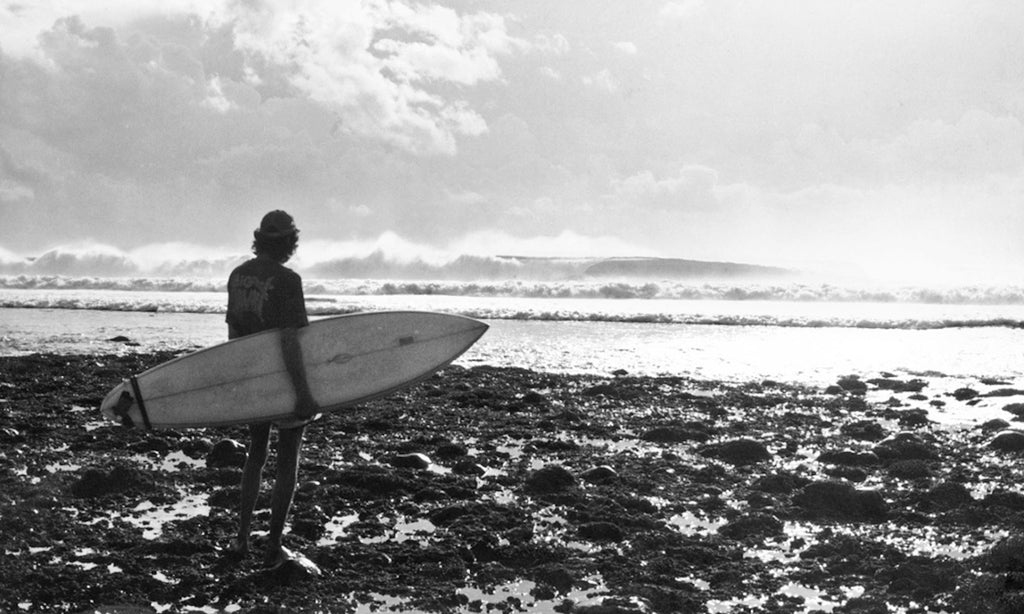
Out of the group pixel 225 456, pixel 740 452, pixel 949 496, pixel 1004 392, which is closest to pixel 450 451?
pixel 225 456

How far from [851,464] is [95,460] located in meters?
5.60

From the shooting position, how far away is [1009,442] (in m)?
7.18

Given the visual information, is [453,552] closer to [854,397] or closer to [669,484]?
[669,484]

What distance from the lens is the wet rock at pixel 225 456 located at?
653cm

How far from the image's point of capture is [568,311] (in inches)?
982

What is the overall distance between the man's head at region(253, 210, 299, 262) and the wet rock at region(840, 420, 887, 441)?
546cm

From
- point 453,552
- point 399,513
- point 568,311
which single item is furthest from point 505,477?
point 568,311

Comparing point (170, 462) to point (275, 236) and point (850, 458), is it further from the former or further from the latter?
point (850, 458)

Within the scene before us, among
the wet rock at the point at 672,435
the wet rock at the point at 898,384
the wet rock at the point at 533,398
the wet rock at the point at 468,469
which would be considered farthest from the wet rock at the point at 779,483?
the wet rock at the point at 898,384

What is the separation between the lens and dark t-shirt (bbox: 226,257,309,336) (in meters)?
4.48

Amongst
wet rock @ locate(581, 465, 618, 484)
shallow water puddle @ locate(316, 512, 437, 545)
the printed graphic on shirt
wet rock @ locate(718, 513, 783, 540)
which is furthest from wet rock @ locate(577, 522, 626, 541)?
the printed graphic on shirt

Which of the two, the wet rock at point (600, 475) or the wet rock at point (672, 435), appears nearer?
the wet rock at point (600, 475)

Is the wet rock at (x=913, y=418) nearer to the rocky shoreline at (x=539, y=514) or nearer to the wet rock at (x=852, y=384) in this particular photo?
the rocky shoreline at (x=539, y=514)

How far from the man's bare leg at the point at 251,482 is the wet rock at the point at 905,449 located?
4.61 m
